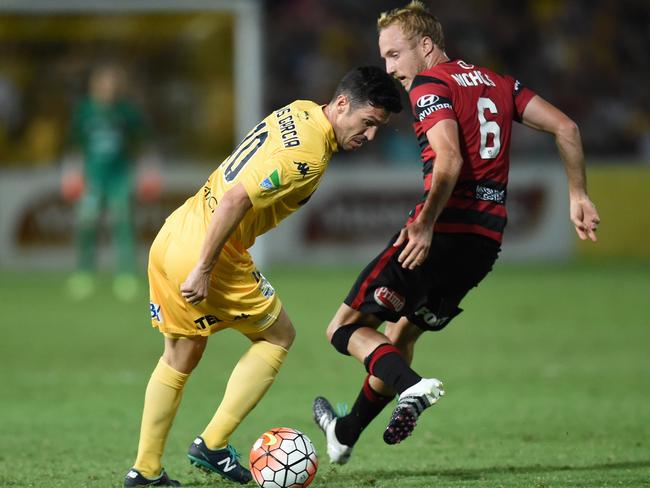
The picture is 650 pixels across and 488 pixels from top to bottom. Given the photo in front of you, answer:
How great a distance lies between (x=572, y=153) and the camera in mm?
5320

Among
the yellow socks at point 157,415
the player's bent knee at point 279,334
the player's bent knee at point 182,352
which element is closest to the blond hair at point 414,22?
the player's bent knee at point 279,334

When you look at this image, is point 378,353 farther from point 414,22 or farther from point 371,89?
point 414,22

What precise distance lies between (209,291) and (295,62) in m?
15.2

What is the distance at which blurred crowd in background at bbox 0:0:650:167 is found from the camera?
690 inches

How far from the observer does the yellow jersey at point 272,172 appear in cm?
480

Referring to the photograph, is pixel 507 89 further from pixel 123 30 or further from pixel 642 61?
pixel 642 61

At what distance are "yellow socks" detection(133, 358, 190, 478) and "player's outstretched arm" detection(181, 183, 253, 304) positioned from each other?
1.77ft

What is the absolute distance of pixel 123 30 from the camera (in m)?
17.6

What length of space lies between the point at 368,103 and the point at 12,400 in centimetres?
402

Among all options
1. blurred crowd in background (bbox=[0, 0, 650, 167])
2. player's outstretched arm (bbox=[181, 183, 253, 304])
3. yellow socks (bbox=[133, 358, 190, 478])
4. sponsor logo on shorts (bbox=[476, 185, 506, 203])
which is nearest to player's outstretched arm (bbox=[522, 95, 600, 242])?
sponsor logo on shorts (bbox=[476, 185, 506, 203])

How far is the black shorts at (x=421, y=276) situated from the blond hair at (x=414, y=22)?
0.93m

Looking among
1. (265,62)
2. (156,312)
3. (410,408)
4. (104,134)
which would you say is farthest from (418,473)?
(265,62)

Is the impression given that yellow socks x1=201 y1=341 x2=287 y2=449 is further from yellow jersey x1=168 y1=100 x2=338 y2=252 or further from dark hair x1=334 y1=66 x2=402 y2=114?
dark hair x1=334 y1=66 x2=402 y2=114

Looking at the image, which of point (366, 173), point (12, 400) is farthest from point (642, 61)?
point (12, 400)
